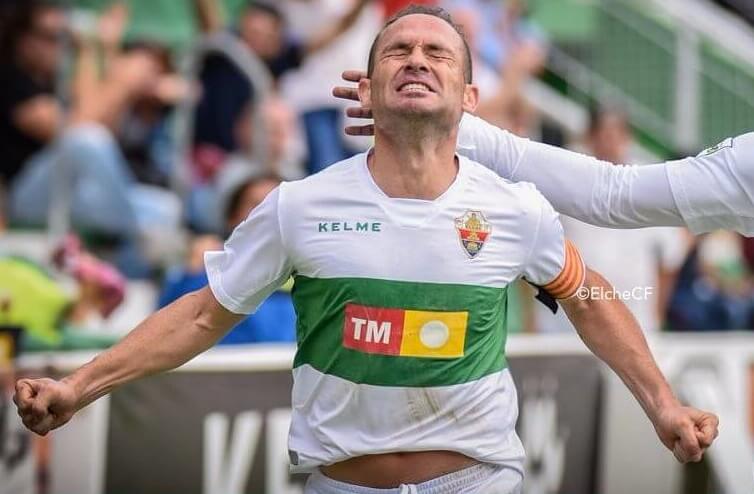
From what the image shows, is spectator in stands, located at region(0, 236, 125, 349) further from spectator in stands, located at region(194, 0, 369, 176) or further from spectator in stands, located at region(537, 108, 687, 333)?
spectator in stands, located at region(537, 108, 687, 333)

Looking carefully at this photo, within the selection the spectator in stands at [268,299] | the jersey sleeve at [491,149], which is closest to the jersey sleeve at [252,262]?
the jersey sleeve at [491,149]

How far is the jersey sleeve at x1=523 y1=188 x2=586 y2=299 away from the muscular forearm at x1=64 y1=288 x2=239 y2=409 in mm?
885

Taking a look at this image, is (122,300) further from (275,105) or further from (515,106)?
(515,106)

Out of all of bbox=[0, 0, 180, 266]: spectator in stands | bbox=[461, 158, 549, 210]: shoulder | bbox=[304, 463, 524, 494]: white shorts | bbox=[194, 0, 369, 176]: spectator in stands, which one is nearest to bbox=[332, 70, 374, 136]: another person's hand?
bbox=[461, 158, 549, 210]: shoulder

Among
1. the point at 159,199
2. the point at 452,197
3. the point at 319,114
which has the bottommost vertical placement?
the point at 452,197

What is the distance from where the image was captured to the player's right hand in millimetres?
3834

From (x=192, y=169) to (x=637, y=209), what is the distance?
4.87 m

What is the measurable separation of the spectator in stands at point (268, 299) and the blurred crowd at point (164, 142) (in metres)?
0.01

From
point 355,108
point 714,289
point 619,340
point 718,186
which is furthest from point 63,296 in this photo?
point 714,289

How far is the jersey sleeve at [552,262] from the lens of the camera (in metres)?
4.02

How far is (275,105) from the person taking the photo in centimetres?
902

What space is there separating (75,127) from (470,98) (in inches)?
185

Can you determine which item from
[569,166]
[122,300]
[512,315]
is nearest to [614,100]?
[512,315]

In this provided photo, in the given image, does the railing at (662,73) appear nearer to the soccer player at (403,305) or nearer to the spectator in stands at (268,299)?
the spectator in stands at (268,299)
